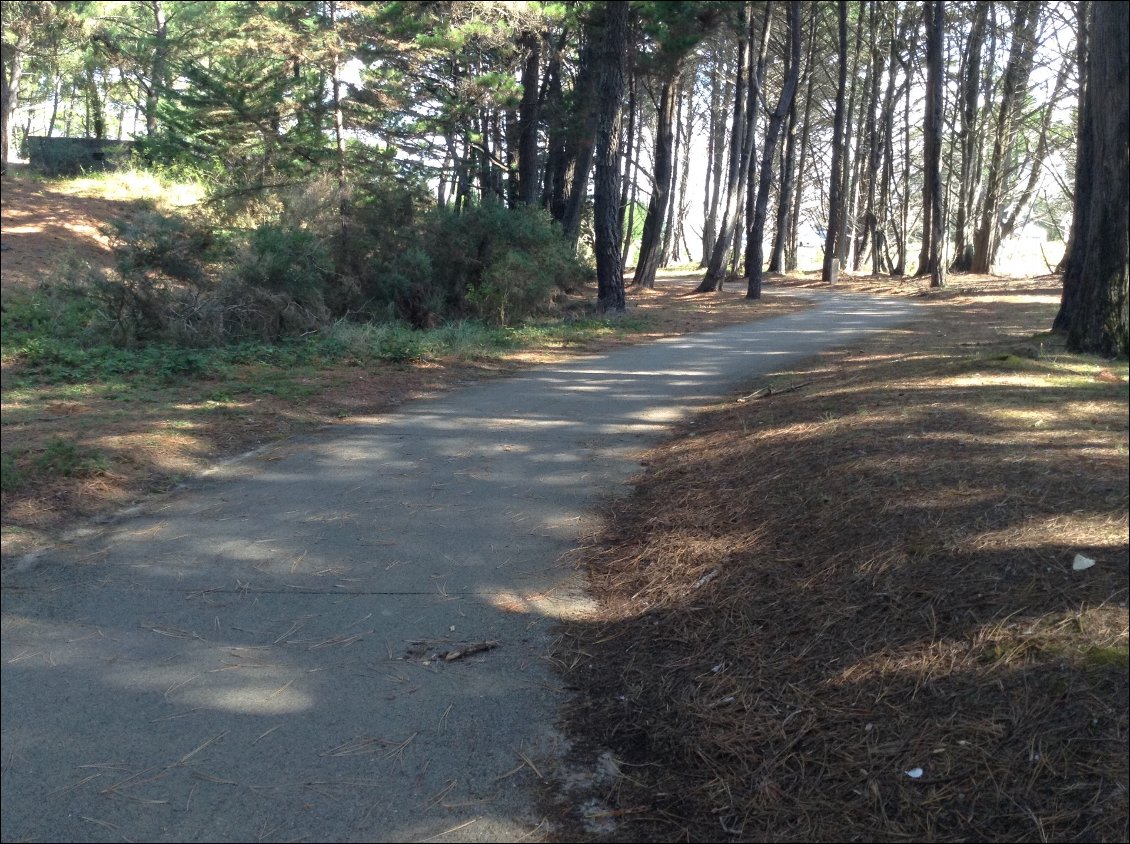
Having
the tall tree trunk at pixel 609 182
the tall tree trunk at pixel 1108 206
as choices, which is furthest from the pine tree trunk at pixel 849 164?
the tall tree trunk at pixel 1108 206

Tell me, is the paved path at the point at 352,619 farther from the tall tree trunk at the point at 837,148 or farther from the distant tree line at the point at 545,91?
the tall tree trunk at the point at 837,148

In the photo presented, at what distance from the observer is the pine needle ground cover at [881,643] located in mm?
3336

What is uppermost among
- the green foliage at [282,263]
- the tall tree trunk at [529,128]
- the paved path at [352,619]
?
the tall tree trunk at [529,128]

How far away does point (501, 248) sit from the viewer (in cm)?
2058

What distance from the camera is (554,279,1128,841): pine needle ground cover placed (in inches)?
131

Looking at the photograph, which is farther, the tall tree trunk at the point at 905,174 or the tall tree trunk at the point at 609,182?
the tall tree trunk at the point at 905,174

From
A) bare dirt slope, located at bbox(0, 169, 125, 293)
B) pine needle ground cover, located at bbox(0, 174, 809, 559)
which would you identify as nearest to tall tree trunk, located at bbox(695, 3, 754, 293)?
pine needle ground cover, located at bbox(0, 174, 809, 559)

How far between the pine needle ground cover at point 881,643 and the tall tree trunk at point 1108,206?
2.74 metres

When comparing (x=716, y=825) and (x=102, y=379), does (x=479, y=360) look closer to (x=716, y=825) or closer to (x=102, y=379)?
(x=102, y=379)

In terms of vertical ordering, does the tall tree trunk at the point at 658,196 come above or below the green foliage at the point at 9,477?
above

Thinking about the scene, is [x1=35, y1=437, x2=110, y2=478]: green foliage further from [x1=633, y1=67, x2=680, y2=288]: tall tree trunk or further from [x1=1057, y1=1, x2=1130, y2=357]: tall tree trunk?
[x1=633, y1=67, x2=680, y2=288]: tall tree trunk

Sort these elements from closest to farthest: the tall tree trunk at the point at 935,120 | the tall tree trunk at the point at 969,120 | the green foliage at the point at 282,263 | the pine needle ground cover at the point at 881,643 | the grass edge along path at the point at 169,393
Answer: the pine needle ground cover at the point at 881,643
the grass edge along path at the point at 169,393
the green foliage at the point at 282,263
the tall tree trunk at the point at 935,120
the tall tree trunk at the point at 969,120

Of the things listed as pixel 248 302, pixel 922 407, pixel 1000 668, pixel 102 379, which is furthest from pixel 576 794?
pixel 248 302

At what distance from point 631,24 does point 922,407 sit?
23.1 metres
